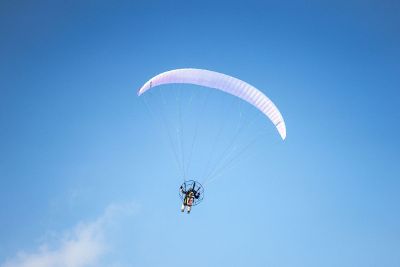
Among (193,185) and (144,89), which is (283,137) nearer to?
(193,185)

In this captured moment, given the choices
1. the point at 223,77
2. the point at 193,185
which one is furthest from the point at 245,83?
the point at 193,185

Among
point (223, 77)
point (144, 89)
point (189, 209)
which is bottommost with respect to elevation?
point (189, 209)

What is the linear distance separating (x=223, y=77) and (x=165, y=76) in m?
2.95

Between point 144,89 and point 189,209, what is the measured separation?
6.51 meters

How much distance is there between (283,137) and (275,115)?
4.12ft

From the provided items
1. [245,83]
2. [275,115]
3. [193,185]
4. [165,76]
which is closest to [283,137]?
[275,115]

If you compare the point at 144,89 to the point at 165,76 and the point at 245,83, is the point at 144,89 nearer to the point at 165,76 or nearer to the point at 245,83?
the point at 165,76

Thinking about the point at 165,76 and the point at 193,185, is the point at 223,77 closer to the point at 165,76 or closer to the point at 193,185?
the point at 165,76

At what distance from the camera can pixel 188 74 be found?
18.9 metres

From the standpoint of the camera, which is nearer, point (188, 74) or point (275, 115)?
point (188, 74)

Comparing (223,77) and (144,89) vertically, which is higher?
(223,77)

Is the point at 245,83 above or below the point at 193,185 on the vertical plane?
above

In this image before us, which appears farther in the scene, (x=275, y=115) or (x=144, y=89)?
(x=275, y=115)

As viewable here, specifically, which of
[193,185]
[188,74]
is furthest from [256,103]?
[193,185]
